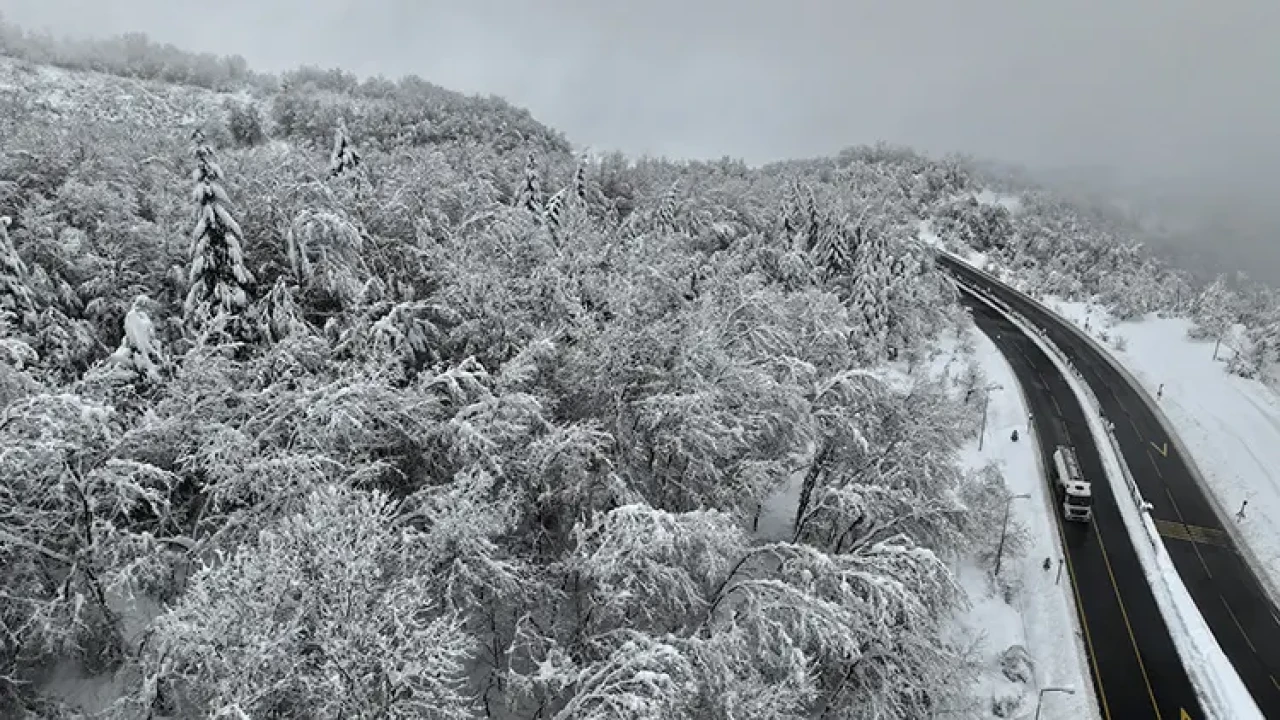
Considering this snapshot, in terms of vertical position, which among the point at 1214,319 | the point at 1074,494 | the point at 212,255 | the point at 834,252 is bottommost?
the point at 1074,494

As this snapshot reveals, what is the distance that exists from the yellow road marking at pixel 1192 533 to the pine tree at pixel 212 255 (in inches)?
1771

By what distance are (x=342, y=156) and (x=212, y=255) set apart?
15.9 meters

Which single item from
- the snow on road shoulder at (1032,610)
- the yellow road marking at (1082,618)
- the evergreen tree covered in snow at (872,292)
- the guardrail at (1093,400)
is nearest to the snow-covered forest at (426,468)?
the snow on road shoulder at (1032,610)

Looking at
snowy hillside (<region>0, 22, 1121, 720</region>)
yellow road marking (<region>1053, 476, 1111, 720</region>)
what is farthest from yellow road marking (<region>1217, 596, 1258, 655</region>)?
snowy hillside (<region>0, 22, 1121, 720</region>)

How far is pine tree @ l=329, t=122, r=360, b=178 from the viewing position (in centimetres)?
3606

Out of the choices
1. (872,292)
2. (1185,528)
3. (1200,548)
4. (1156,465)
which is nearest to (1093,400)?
(1156,465)

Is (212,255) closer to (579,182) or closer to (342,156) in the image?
(342,156)

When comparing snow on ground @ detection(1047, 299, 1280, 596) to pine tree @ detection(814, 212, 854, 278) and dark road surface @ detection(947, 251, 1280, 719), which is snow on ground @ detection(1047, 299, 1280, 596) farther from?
pine tree @ detection(814, 212, 854, 278)

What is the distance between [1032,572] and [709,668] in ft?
86.8

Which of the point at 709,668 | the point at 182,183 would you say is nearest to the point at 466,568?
the point at 709,668

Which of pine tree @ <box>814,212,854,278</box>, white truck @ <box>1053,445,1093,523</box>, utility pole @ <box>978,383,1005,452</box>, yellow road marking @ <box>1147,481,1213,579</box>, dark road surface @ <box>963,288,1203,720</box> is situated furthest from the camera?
pine tree @ <box>814,212,854,278</box>

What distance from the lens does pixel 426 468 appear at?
67.9 feet

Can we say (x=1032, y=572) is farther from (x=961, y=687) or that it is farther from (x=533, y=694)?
(x=533, y=694)

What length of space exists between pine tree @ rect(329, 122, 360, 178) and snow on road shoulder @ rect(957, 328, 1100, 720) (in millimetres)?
33082
